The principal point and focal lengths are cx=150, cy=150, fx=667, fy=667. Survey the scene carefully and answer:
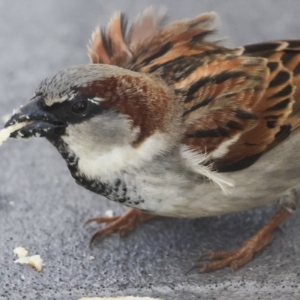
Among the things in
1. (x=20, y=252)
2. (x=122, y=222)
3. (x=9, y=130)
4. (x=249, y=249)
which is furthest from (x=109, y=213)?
(x=9, y=130)

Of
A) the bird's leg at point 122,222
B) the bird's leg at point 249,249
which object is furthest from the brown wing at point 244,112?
the bird's leg at point 122,222

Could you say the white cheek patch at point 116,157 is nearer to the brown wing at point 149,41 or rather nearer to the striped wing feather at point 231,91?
the striped wing feather at point 231,91

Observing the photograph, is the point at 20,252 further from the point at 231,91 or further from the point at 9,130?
the point at 231,91

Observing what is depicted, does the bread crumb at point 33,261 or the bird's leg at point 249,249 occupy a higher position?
the bread crumb at point 33,261

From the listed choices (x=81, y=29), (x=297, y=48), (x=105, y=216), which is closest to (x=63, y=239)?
(x=105, y=216)

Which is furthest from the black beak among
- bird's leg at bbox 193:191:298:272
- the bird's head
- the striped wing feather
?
bird's leg at bbox 193:191:298:272

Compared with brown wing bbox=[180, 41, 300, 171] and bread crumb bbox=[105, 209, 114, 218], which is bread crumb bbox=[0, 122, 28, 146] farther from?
bread crumb bbox=[105, 209, 114, 218]
